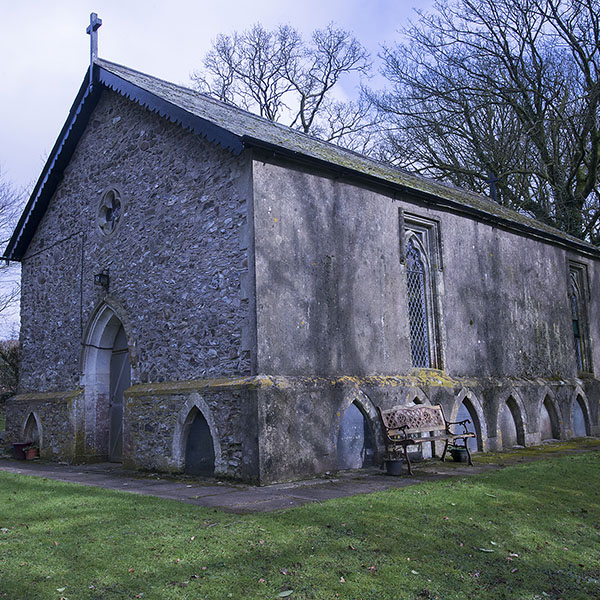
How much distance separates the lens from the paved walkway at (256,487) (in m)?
7.29

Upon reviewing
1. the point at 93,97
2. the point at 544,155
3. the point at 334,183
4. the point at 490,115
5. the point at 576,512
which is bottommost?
the point at 576,512

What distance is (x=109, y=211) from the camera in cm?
1319

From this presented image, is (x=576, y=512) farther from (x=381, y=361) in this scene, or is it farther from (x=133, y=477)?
(x=133, y=477)

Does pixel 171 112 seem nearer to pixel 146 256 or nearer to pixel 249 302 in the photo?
pixel 146 256

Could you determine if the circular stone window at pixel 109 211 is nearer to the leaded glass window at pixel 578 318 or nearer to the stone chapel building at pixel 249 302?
A: the stone chapel building at pixel 249 302

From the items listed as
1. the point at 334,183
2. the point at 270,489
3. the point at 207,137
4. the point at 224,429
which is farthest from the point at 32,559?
the point at 334,183

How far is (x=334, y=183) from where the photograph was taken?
10.9m

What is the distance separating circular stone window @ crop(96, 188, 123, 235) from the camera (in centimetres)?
1286

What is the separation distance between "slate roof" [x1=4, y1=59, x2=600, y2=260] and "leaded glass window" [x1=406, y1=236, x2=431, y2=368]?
3.99 ft

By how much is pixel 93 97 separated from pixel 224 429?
8.55 meters

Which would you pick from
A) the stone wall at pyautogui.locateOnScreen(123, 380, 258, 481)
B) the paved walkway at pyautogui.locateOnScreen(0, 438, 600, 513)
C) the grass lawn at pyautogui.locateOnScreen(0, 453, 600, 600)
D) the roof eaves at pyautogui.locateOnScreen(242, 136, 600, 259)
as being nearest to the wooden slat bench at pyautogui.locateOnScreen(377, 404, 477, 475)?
the paved walkway at pyautogui.locateOnScreen(0, 438, 600, 513)

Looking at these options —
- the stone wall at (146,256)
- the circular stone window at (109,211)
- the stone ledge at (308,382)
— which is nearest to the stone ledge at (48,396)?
the stone wall at (146,256)

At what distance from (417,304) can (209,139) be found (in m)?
5.47

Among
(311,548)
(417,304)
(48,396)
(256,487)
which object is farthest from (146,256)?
(311,548)
